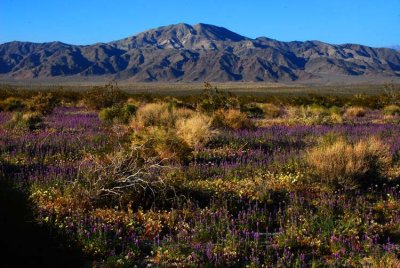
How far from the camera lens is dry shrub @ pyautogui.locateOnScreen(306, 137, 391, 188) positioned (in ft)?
31.1

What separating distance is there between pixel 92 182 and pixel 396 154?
7.92m

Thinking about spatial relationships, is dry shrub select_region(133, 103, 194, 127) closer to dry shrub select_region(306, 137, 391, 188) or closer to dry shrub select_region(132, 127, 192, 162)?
dry shrub select_region(132, 127, 192, 162)

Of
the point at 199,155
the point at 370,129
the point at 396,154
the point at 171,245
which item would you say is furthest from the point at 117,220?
the point at 370,129

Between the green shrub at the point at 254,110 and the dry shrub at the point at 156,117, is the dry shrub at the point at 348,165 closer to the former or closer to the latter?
the dry shrub at the point at 156,117

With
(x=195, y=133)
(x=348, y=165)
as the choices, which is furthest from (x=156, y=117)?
(x=348, y=165)

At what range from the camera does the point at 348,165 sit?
948cm

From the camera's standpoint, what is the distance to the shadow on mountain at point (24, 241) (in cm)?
499

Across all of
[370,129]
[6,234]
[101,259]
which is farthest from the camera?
[370,129]

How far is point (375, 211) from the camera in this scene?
8.19 metres

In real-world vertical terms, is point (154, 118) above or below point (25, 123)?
above

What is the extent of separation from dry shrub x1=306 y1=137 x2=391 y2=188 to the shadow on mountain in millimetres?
5129

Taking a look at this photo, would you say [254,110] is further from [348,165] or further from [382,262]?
[382,262]

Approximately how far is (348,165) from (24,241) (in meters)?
6.13

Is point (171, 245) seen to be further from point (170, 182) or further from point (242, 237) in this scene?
point (170, 182)
